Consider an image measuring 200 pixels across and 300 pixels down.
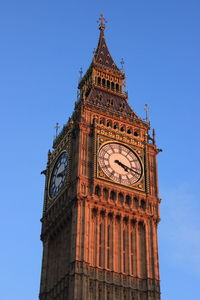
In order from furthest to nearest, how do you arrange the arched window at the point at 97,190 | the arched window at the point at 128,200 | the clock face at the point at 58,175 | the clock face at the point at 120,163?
the clock face at the point at 58,175, the clock face at the point at 120,163, the arched window at the point at 128,200, the arched window at the point at 97,190

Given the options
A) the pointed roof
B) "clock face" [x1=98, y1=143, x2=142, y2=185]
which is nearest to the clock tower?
"clock face" [x1=98, y1=143, x2=142, y2=185]

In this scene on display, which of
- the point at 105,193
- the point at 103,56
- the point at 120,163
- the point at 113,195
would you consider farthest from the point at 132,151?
the point at 103,56

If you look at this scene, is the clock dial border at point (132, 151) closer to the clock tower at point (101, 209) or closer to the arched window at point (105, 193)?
the clock tower at point (101, 209)

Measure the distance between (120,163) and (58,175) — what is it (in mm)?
6432

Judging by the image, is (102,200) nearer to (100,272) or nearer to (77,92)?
(100,272)

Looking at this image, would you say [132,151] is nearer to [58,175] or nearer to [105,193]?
[105,193]

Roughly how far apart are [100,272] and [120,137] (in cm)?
1523

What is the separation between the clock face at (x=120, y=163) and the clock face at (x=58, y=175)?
3.89 m

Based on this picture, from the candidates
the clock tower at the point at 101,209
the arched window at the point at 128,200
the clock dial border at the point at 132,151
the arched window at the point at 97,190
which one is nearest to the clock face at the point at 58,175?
the clock tower at the point at 101,209

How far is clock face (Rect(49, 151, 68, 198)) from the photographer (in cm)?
6381

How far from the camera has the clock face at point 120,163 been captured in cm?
6256

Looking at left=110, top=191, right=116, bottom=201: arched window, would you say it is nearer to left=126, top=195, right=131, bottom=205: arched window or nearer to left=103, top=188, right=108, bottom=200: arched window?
left=103, top=188, right=108, bottom=200: arched window

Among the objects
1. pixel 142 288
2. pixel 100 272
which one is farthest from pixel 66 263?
pixel 142 288

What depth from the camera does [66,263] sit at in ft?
188
